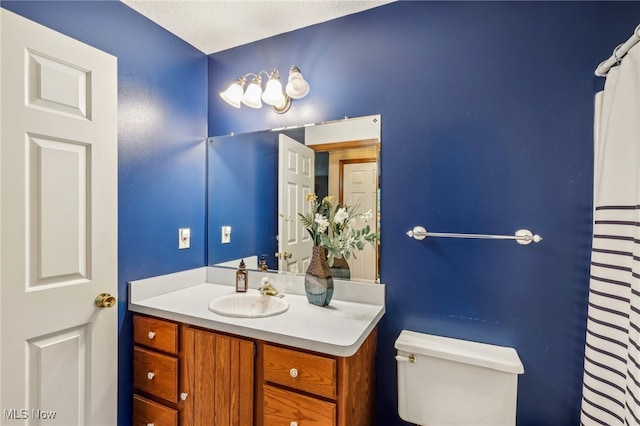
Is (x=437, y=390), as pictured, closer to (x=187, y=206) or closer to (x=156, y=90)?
(x=187, y=206)

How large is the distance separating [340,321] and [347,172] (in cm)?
72

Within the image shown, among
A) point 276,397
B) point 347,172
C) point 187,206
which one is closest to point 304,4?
point 347,172

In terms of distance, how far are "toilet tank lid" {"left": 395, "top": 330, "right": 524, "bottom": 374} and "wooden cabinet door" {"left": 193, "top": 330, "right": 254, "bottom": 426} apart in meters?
0.65

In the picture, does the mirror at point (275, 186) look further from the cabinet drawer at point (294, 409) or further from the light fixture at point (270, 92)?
the cabinet drawer at point (294, 409)

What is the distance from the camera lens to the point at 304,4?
1.46 meters

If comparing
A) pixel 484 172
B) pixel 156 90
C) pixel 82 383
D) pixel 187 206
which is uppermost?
pixel 156 90

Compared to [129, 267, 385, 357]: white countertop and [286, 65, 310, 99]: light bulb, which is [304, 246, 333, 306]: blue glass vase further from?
[286, 65, 310, 99]: light bulb

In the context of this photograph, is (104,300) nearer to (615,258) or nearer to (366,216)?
(366,216)

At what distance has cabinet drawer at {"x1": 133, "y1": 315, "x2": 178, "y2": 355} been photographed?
4.37 feet

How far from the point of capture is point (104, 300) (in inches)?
51.8

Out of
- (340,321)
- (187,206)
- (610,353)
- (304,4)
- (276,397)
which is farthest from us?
(187,206)

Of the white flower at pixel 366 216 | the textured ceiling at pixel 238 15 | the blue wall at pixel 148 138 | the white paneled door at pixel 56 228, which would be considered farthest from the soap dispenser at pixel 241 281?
the textured ceiling at pixel 238 15

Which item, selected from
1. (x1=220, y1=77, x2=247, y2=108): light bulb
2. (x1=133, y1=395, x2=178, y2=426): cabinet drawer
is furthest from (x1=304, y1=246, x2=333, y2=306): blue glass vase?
(x1=220, y1=77, x2=247, y2=108): light bulb

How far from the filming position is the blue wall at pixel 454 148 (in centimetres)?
116
